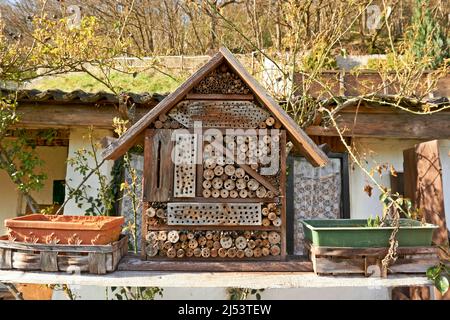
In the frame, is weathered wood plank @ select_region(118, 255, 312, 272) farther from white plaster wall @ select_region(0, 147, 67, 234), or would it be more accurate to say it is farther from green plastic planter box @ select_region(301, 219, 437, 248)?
white plaster wall @ select_region(0, 147, 67, 234)

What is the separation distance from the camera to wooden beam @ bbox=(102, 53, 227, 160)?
2201mm

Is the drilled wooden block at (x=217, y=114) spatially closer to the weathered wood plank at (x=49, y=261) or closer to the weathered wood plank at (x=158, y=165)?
the weathered wood plank at (x=158, y=165)

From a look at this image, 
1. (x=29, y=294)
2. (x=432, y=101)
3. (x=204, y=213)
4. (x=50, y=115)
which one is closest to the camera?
(x=204, y=213)

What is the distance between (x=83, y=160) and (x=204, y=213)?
8.15 ft

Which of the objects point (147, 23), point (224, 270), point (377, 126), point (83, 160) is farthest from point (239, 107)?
point (147, 23)

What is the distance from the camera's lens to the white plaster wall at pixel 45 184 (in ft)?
18.2

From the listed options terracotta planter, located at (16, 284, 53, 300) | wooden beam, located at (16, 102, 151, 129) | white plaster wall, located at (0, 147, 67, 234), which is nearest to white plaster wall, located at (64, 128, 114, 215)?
wooden beam, located at (16, 102, 151, 129)

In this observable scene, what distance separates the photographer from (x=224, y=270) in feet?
7.18

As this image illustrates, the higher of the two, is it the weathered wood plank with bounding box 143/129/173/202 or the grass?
the grass

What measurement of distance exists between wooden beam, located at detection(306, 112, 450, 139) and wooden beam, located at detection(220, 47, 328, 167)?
1.72 m

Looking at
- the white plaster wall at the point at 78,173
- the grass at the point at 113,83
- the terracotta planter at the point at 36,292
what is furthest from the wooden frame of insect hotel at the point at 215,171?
the grass at the point at 113,83

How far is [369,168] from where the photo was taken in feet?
14.1

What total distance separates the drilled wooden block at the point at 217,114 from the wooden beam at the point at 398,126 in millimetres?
1718
